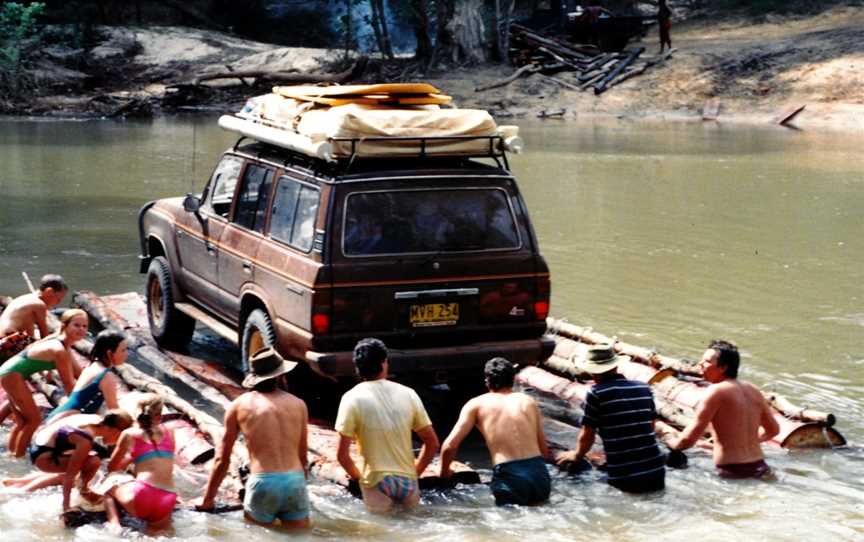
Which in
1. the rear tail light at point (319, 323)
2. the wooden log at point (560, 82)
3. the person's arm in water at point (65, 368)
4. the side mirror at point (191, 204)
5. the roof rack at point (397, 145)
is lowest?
the person's arm in water at point (65, 368)

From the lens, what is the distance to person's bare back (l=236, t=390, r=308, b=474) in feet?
27.5

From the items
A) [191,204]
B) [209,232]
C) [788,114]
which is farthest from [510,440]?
[788,114]

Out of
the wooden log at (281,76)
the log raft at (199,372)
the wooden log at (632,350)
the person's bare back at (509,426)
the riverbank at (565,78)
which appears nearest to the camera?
the person's bare back at (509,426)

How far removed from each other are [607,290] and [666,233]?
4.56 metres

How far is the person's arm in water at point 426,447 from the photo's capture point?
29.3 feet

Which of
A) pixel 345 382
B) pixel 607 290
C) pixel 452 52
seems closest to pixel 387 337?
pixel 345 382

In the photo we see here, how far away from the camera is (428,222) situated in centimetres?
1048

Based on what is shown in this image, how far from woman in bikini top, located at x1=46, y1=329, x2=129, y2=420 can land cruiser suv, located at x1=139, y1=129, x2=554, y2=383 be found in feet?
4.90

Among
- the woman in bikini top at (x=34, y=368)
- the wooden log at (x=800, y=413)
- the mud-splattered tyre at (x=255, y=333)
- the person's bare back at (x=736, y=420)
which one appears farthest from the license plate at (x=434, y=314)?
the wooden log at (x=800, y=413)

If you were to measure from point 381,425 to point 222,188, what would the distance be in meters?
4.27

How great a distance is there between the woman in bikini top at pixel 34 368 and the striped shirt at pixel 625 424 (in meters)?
3.72

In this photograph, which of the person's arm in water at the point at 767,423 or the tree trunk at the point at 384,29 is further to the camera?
the tree trunk at the point at 384,29

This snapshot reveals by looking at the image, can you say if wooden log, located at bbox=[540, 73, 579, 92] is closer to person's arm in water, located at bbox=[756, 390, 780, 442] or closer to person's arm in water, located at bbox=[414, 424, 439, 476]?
person's arm in water, located at bbox=[756, 390, 780, 442]

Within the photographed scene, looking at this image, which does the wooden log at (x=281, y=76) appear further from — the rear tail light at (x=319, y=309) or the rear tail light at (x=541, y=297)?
the rear tail light at (x=319, y=309)
